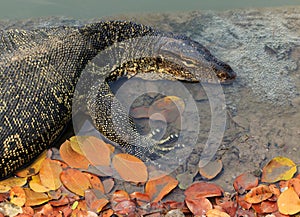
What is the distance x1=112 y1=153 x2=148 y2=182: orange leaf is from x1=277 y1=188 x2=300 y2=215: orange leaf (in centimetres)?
131

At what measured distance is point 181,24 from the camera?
671cm

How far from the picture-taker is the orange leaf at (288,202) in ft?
12.8

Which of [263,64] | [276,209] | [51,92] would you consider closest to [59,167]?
[51,92]

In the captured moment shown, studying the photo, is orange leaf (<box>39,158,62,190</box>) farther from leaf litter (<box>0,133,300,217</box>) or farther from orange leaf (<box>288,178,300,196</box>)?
orange leaf (<box>288,178,300,196</box>)

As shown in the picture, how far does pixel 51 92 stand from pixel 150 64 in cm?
138

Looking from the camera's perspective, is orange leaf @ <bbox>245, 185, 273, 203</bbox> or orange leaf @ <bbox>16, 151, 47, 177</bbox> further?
orange leaf @ <bbox>16, 151, 47, 177</bbox>

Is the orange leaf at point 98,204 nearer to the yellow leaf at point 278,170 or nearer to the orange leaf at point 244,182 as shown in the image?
the orange leaf at point 244,182

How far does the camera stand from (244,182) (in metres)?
4.30

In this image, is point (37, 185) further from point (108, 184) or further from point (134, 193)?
point (134, 193)

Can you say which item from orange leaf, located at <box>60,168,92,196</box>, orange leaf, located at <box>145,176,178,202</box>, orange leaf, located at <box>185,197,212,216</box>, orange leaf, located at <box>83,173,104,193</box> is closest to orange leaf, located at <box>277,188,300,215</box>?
orange leaf, located at <box>185,197,212,216</box>

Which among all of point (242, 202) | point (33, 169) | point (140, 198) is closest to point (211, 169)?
point (242, 202)

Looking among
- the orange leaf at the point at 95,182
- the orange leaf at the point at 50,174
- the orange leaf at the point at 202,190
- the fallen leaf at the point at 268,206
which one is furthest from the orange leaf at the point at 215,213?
the orange leaf at the point at 50,174

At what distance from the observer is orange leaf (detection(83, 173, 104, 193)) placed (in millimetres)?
4380

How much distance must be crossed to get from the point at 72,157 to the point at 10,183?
26.3 inches
